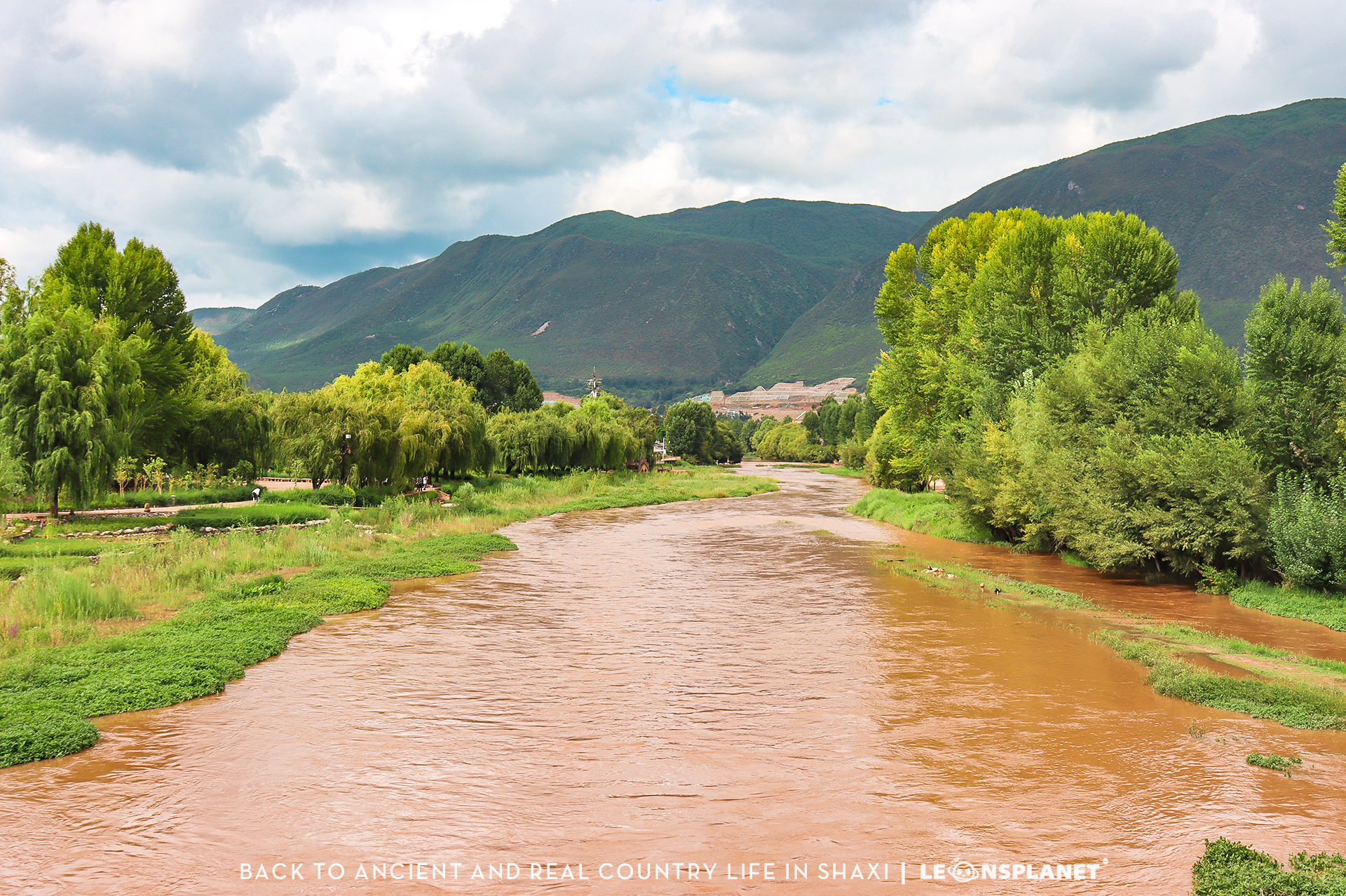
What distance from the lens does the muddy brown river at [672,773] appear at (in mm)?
8062

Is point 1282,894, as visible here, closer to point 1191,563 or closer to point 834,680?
point 834,680

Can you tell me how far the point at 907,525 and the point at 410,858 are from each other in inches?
1566

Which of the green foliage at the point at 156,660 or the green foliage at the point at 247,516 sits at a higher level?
the green foliage at the point at 247,516

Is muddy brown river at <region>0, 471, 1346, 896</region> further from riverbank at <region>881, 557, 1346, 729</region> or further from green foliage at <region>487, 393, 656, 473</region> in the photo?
green foliage at <region>487, 393, 656, 473</region>

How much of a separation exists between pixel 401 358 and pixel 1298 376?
86877 millimetres

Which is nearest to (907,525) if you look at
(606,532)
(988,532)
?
(988,532)

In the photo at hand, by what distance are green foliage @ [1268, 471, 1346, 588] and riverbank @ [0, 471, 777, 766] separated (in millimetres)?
24056

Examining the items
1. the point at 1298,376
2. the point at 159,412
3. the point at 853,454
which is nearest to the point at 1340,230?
the point at 1298,376

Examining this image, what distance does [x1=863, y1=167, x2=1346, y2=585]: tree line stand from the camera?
69.1ft

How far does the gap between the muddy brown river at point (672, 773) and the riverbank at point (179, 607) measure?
69 cm

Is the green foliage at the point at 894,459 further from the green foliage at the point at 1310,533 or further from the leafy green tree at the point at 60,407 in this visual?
the leafy green tree at the point at 60,407

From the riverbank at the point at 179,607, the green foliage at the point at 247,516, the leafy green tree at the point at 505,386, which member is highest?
the leafy green tree at the point at 505,386

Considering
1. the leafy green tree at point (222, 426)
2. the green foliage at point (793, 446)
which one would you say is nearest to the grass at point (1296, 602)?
the leafy green tree at point (222, 426)

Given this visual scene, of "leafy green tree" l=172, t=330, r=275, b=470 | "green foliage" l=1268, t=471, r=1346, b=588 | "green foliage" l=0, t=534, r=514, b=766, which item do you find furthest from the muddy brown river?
"leafy green tree" l=172, t=330, r=275, b=470
